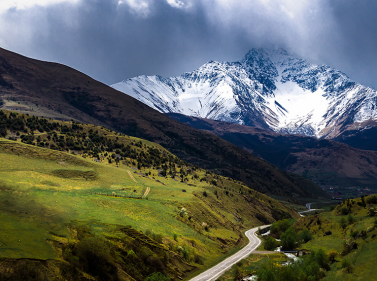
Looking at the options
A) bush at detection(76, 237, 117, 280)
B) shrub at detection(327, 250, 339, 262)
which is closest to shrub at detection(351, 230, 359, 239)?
shrub at detection(327, 250, 339, 262)

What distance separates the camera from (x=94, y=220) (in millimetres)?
38656

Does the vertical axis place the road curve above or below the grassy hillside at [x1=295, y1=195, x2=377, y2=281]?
below

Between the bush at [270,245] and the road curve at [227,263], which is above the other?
the bush at [270,245]

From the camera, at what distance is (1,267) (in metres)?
23.1

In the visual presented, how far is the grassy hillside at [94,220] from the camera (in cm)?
2803

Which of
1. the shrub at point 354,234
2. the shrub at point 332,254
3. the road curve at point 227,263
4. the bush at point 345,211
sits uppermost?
the bush at point 345,211

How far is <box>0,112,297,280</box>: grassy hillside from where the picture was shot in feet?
92.0

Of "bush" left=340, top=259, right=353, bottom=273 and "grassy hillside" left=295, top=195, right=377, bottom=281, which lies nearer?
"grassy hillside" left=295, top=195, right=377, bottom=281

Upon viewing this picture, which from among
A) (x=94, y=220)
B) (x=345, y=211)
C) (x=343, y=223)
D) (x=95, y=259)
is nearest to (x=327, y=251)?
(x=343, y=223)

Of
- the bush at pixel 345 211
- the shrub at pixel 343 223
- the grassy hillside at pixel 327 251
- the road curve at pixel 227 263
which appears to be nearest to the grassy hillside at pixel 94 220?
the road curve at pixel 227 263

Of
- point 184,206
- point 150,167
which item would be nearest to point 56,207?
point 184,206

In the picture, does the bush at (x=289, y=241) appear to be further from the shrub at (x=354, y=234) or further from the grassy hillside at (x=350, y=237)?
the shrub at (x=354, y=234)

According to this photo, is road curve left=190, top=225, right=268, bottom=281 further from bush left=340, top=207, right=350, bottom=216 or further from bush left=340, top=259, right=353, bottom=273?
bush left=340, top=207, right=350, bottom=216

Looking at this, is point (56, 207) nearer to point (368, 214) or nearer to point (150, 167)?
point (368, 214)
